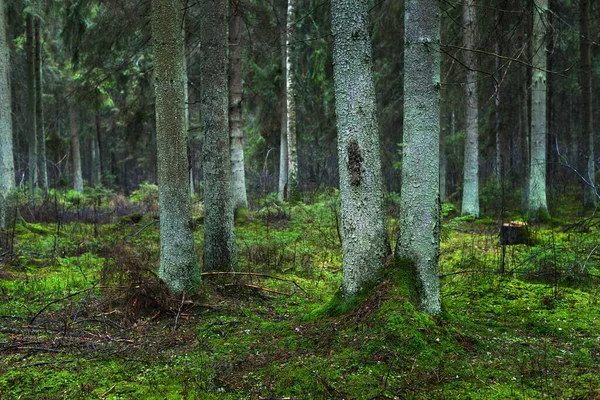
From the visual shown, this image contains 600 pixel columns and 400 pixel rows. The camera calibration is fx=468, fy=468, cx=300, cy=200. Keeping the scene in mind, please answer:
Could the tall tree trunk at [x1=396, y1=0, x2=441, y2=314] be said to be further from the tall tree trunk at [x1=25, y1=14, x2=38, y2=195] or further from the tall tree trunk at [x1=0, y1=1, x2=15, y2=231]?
the tall tree trunk at [x1=25, y1=14, x2=38, y2=195]

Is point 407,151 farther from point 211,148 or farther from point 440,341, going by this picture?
point 211,148

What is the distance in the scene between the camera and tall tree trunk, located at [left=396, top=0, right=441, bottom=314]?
4125 millimetres

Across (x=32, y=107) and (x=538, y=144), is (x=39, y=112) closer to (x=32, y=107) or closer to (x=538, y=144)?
(x=32, y=107)

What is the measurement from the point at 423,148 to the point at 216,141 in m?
3.07

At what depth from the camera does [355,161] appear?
416 centimetres

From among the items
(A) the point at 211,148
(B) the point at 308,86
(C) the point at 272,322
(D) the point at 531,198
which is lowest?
(C) the point at 272,322

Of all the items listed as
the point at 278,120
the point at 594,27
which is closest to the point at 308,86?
the point at 278,120

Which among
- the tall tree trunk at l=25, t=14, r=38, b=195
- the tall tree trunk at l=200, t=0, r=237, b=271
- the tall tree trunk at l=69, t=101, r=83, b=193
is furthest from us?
the tall tree trunk at l=69, t=101, r=83, b=193

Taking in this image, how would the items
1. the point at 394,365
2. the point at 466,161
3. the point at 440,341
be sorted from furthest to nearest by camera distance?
1. the point at 466,161
2. the point at 440,341
3. the point at 394,365

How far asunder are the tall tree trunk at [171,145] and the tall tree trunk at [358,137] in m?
1.86

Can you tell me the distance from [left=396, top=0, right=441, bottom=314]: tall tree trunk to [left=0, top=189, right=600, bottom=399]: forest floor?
25cm

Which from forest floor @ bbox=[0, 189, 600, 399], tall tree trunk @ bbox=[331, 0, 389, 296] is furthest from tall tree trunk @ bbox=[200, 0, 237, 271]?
tall tree trunk @ bbox=[331, 0, 389, 296]

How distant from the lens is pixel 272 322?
16.3ft

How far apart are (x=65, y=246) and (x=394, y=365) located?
24.8ft
